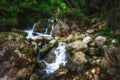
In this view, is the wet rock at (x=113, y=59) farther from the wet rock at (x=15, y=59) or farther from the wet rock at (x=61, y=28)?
the wet rock at (x=61, y=28)

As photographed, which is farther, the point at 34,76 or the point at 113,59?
the point at 34,76

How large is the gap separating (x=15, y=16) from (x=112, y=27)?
3.84 m

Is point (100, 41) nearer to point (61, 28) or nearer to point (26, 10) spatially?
point (61, 28)

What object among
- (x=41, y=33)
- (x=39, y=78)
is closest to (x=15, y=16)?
(x=41, y=33)

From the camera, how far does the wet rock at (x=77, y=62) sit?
287 inches

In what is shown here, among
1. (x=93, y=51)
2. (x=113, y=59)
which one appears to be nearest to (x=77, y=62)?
(x=93, y=51)

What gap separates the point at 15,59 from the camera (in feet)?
23.8

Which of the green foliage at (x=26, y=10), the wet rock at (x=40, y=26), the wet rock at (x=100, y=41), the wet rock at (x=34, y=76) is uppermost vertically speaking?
the green foliage at (x=26, y=10)

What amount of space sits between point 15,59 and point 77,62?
187 centimetres

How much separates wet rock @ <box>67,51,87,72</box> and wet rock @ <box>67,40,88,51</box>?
0.85 feet

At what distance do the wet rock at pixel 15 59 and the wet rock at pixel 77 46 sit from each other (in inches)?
51.2

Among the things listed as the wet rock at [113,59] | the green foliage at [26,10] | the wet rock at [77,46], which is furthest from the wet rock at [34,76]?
the green foliage at [26,10]

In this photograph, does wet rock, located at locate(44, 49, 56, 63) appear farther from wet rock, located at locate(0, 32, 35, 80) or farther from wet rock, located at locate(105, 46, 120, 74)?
wet rock, located at locate(105, 46, 120, 74)

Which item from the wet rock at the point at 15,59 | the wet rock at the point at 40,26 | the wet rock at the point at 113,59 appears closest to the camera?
the wet rock at the point at 113,59
